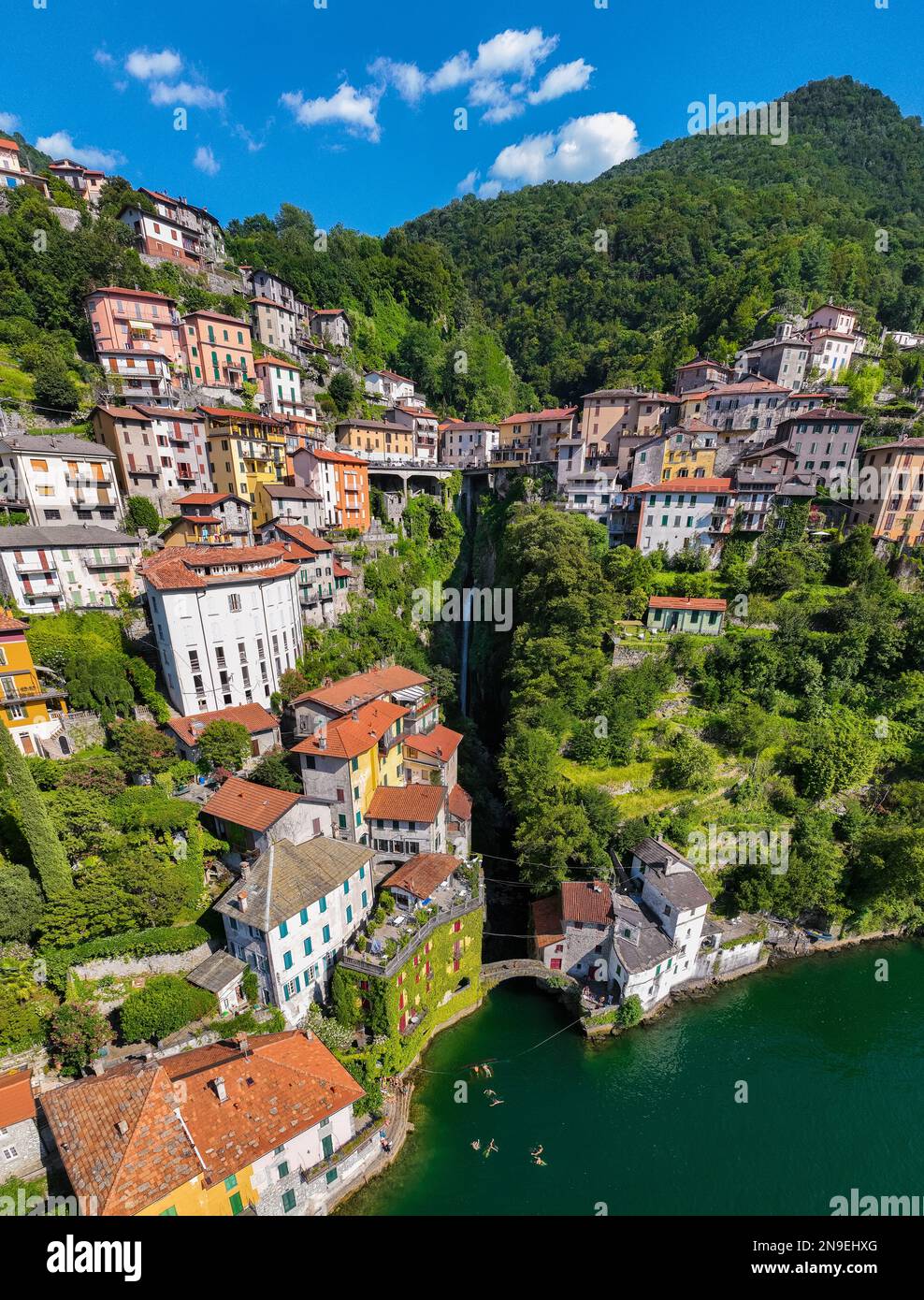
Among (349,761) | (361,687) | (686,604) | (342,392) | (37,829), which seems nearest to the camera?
(37,829)

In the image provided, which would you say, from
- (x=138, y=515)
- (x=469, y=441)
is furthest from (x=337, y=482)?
(x=469, y=441)

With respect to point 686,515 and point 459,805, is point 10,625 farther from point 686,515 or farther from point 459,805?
point 686,515

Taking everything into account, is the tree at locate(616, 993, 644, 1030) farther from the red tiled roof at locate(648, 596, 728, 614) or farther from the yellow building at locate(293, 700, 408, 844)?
the red tiled roof at locate(648, 596, 728, 614)

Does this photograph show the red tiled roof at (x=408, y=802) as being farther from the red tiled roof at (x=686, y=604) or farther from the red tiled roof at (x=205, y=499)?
the red tiled roof at (x=205, y=499)
